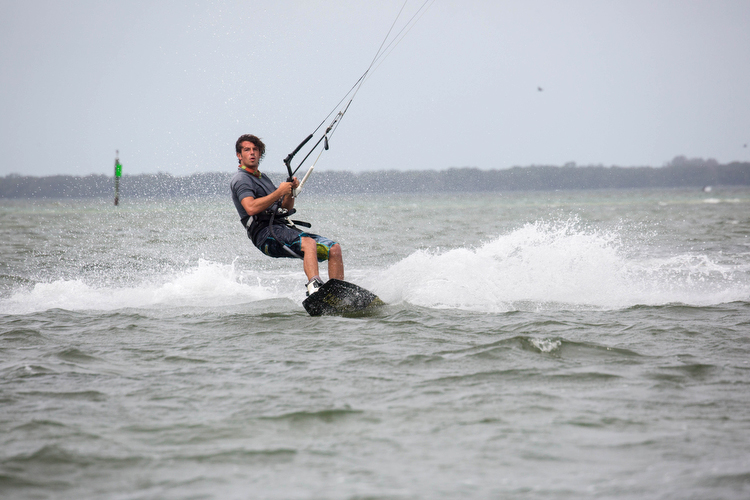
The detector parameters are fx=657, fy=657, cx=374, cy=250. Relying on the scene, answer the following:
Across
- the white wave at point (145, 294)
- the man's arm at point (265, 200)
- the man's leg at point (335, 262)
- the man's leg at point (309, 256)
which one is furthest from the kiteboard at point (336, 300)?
the white wave at point (145, 294)

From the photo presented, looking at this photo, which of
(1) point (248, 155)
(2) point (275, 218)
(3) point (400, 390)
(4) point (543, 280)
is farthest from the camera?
(4) point (543, 280)

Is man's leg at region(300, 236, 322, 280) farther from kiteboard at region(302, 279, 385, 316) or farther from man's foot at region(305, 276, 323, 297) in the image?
kiteboard at region(302, 279, 385, 316)

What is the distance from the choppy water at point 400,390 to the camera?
2738mm

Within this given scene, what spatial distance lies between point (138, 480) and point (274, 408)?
1003mm

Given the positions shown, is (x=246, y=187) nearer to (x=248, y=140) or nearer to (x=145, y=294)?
(x=248, y=140)

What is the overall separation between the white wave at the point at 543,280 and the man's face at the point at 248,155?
2259 millimetres

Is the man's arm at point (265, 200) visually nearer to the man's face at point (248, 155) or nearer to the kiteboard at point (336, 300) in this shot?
the man's face at point (248, 155)

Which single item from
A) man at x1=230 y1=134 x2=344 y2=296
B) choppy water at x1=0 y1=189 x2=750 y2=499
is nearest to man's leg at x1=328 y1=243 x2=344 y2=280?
man at x1=230 y1=134 x2=344 y2=296

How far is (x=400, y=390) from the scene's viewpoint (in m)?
3.93

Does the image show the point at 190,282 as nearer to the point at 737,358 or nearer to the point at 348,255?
the point at 348,255

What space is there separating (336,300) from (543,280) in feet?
9.28

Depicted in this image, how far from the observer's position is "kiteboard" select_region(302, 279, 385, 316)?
6844mm

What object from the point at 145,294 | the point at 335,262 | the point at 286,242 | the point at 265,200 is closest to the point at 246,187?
the point at 265,200

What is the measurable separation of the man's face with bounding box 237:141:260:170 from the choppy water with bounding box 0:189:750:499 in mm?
1634
